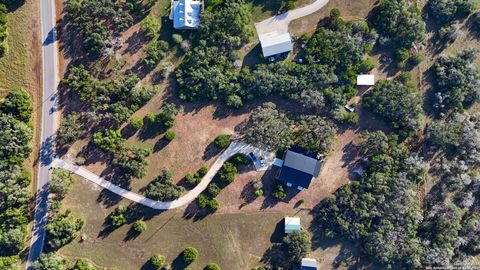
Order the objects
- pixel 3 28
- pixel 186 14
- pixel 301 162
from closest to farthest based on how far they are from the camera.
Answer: pixel 3 28
pixel 301 162
pixel 186 14

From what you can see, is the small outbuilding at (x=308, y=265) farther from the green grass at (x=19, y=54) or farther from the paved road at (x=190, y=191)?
the green grass at (x=19, y=54)

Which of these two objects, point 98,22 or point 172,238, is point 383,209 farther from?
point 98,22

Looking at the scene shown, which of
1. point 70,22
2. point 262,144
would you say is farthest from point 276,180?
point 70,22

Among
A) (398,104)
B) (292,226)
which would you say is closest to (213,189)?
(292,226)

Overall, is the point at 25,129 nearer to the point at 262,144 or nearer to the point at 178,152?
the point at 178,152

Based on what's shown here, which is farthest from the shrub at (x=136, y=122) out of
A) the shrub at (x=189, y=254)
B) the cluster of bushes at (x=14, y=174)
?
the shrub at (x=189, y=254)

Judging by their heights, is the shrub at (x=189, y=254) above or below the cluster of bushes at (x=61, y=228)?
below
